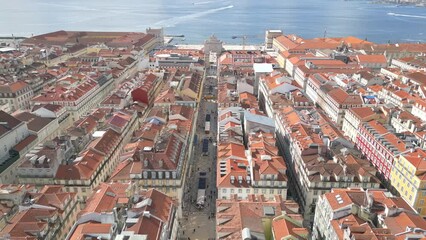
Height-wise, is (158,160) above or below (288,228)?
above

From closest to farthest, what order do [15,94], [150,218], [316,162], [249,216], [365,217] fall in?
[150,218] < [249,216] < [365,217] < [316,162] < [15,94]

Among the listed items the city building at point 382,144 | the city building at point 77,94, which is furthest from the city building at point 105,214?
the city building at point 77,94

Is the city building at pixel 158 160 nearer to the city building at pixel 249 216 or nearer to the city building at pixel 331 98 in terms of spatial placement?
the city building at pixel 249 216

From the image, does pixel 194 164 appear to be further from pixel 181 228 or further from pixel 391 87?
pixel 391 87

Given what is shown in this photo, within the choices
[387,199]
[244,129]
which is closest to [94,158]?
[244,129]

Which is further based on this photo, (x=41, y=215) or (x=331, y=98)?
(x=331, y=98)

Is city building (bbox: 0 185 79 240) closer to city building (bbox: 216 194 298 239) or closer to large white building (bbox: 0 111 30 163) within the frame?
large white building (bbox: 0 111 30 163)

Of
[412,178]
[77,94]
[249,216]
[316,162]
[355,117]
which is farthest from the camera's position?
[77,94]

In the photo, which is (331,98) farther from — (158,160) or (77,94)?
(77,94)

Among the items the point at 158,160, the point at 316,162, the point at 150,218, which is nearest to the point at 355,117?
the point at 316,162
